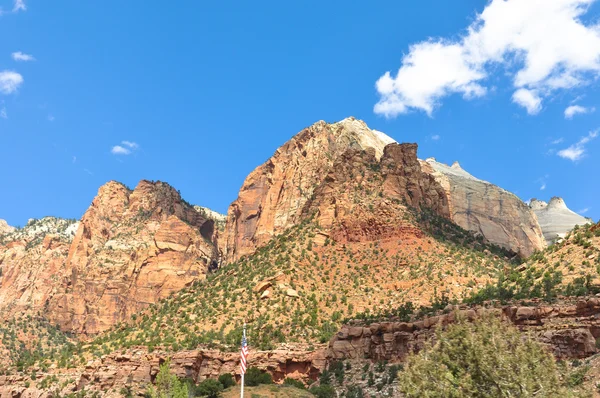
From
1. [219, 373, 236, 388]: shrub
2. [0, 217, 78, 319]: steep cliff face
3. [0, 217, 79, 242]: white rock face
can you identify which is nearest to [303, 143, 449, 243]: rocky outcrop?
[219, 373, 236, 388]: shrub

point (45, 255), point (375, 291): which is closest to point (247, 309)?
point (375, 291)

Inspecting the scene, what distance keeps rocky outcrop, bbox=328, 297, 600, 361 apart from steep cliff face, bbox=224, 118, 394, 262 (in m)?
48.5

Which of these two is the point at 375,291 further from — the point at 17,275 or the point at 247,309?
the point at 17,275

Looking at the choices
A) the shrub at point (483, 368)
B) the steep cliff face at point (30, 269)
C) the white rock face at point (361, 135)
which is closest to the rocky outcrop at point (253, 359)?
the shrub at point (483, 368)

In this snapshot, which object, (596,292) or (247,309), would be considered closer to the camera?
(596,292)

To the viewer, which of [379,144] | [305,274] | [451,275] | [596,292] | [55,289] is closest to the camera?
[596,292]

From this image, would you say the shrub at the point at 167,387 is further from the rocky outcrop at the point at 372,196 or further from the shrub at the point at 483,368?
the rocky outcrop at the point at 372,196

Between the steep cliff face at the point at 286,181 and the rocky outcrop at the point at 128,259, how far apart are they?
32.9ft

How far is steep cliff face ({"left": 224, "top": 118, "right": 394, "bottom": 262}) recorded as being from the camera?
108 metres

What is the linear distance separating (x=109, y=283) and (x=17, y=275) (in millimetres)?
39317

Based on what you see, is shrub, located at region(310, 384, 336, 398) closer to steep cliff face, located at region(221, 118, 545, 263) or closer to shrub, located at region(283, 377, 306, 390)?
shrub, located at region(283, 377, 306, 390)

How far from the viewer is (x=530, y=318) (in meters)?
39.9

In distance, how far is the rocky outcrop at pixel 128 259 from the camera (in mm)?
125625

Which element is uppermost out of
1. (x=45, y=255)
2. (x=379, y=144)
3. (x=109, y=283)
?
(x=379, y=144)
